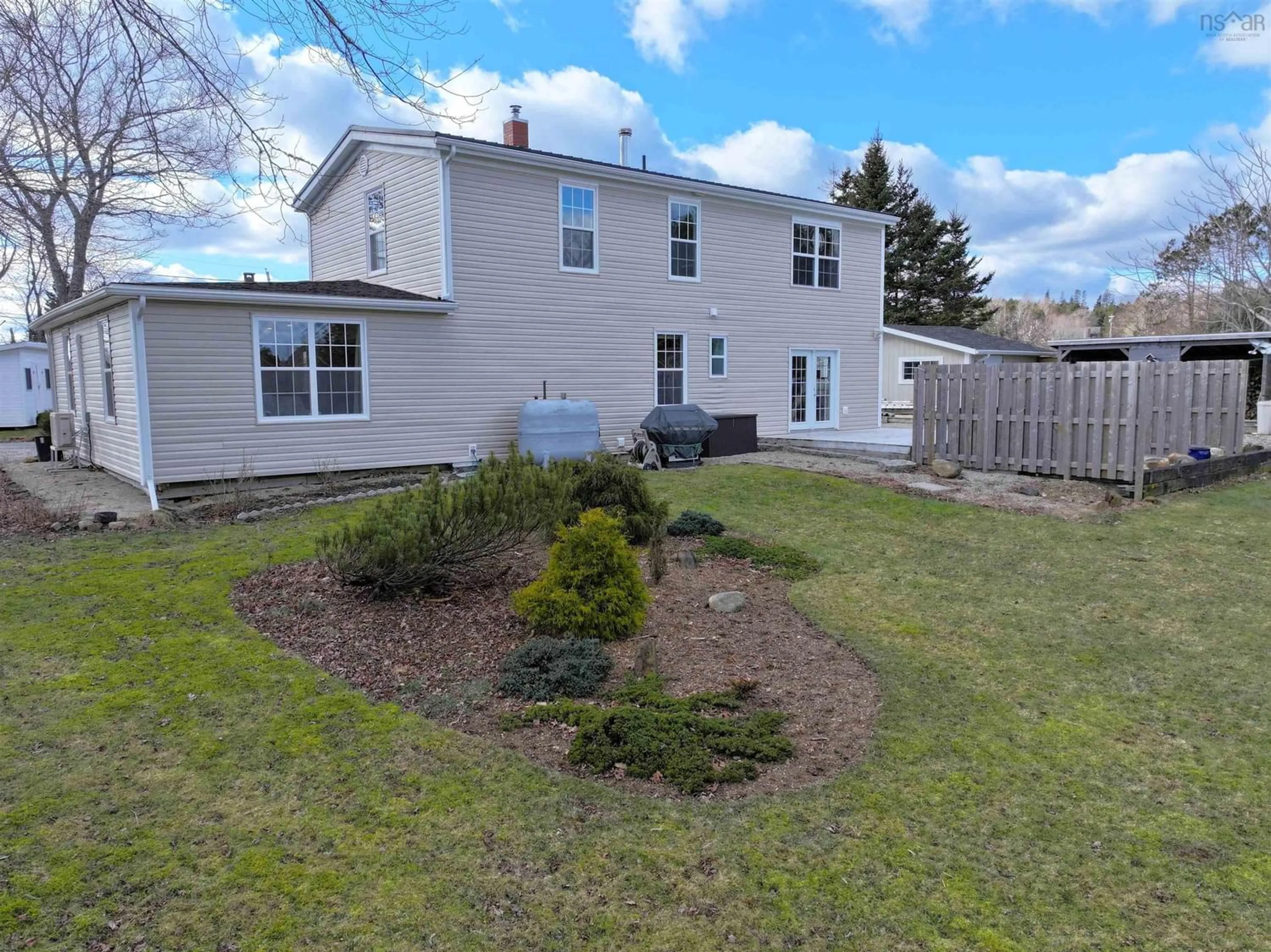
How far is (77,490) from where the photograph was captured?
38.8 ft

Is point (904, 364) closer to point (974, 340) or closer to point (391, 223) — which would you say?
point (974, 340)

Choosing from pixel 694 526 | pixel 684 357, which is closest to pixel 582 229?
pixel 684 357

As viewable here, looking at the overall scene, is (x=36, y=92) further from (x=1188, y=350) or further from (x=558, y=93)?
(x=1188, y=350)

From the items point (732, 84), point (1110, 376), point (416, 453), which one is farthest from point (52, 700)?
point (1110, 376)

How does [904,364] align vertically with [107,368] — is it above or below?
above

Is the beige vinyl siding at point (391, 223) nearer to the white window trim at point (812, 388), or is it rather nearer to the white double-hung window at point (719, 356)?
the white double-hung window at point (719, 356)

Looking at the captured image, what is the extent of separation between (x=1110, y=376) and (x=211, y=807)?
40.0 ft

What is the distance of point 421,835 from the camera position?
10.0 feet

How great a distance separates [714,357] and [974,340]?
57.4ft

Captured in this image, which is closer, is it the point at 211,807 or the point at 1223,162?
the point at 211,807

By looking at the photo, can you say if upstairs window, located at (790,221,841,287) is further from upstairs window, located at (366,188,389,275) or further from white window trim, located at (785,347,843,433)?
upstairs window, located at (366,188,389,275)

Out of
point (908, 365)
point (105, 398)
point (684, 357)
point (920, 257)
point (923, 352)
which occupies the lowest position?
point (105, 398)

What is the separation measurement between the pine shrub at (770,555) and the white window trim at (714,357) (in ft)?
33.0

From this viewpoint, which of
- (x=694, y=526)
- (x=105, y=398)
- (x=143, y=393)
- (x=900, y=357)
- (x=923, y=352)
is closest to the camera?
(x=694, y=526)
